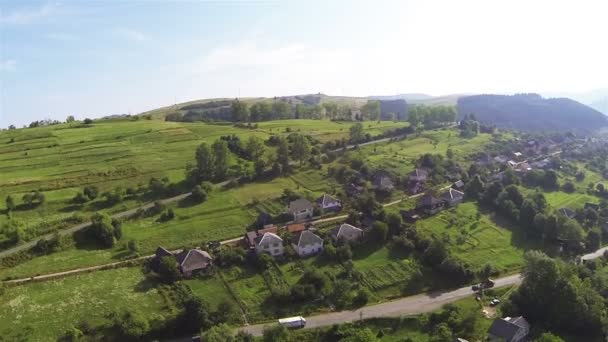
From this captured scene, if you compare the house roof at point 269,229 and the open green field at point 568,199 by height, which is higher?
the house roof at point 269,229

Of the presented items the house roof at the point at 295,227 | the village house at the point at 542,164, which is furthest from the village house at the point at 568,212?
the house roof at the point at 295,227

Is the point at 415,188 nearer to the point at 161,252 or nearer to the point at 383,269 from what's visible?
the point at 383,269

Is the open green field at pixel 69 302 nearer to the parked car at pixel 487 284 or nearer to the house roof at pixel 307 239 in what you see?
the house roof at pixel 307 239

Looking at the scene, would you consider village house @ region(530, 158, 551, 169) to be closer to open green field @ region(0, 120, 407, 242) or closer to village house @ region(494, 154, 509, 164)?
village house @ region(494, 154, 509, 164)

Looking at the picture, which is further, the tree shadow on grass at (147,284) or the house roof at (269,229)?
the house roof at (269,229)

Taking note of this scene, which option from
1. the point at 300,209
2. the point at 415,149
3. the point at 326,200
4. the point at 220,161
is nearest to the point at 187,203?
the point at 220,161

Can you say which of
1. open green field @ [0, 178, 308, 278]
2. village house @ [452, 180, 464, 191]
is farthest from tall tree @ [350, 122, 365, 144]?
open green field @ [0, 178, 308, 278]
